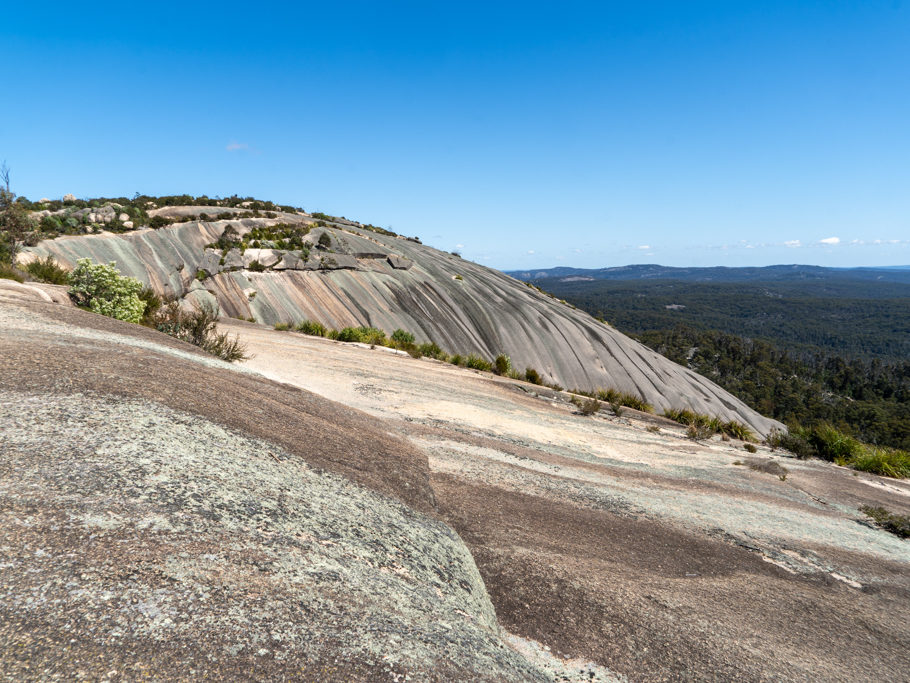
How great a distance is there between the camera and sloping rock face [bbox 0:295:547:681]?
2.57m

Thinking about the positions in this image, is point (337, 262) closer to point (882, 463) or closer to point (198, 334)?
point (198, 334)

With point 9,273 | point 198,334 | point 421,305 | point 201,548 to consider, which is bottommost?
point 201,548

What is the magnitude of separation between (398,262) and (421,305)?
4.91m

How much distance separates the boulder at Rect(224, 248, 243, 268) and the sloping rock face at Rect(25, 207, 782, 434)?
0.20 ft

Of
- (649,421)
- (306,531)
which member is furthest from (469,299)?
(306,531)

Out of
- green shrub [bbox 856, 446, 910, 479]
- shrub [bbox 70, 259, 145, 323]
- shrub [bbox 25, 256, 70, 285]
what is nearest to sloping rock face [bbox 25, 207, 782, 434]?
shrub [bbox 25, 256, 70, 285]

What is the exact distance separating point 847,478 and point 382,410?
37.8ft

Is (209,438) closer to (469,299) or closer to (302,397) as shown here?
(302,397)

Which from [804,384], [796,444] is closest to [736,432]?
[796,444]

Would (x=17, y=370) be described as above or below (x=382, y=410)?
above

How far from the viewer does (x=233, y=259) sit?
88.4 feet

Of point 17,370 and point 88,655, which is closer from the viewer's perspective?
point 88,655

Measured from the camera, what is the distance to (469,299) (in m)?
33.5

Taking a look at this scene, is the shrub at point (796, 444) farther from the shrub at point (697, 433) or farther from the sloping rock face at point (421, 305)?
the sloping rock face at point (421, 305)
